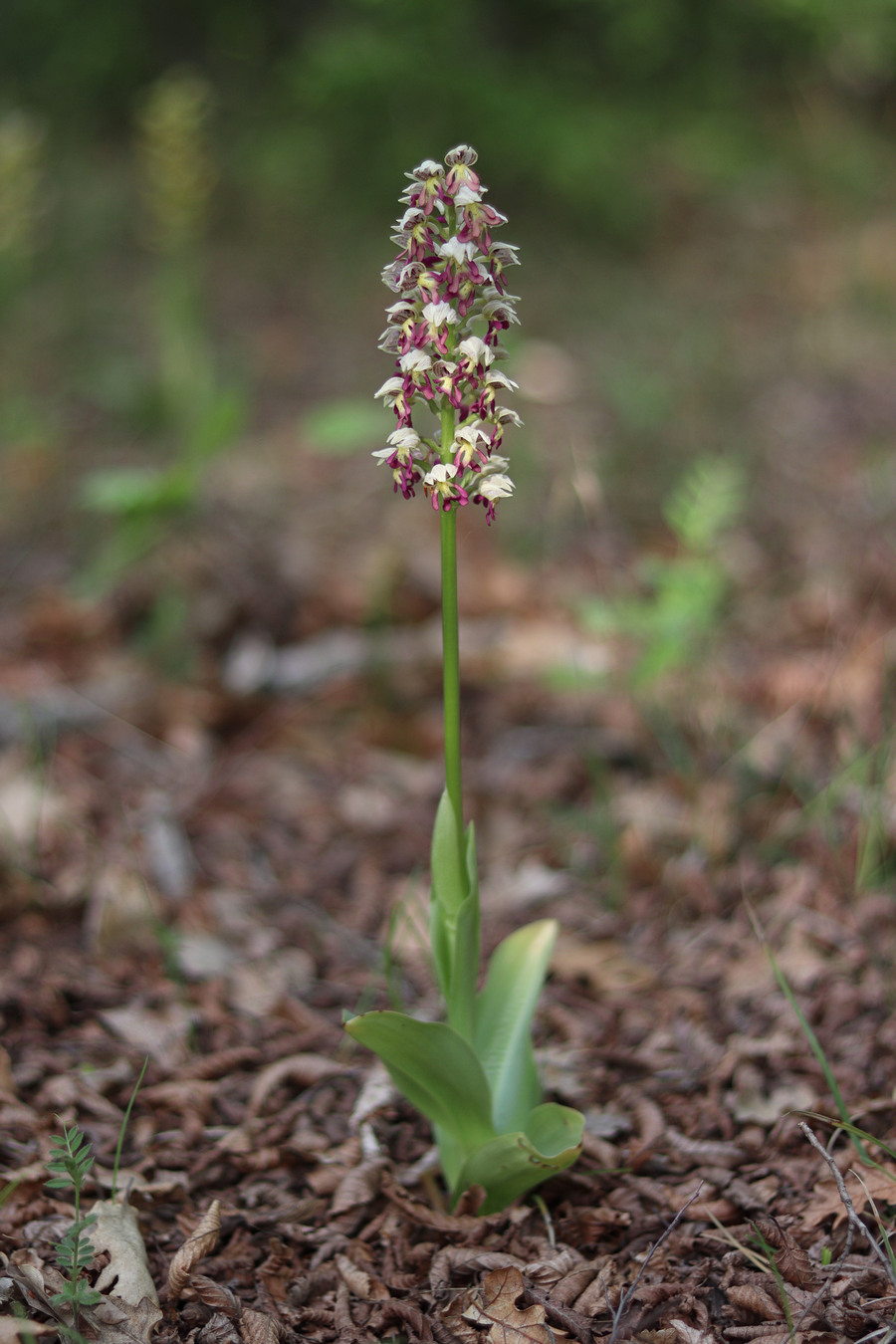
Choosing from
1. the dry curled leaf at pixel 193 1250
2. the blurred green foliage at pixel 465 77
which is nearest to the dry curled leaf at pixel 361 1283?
the dry curled leaf at pixel 193 1250

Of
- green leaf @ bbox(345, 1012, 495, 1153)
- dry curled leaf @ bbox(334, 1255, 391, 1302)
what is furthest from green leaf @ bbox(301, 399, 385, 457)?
dry curled leaf @ bbox(334, 1255, 391, 1302)

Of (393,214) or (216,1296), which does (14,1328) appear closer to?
(216,1296)

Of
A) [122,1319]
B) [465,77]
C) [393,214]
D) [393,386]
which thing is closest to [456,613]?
[393,386]

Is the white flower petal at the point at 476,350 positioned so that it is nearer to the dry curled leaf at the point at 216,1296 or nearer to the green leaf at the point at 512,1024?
the green leaf at the point at 512,1024

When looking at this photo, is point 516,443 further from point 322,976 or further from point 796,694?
point 322,976

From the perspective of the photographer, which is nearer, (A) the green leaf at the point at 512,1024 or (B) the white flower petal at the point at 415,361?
(B) the white flower petal at the point at 415,361

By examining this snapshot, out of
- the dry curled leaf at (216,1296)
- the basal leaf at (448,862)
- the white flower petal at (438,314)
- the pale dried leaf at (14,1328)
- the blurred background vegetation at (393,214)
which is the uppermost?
the blurred background vegetation at (393,214)

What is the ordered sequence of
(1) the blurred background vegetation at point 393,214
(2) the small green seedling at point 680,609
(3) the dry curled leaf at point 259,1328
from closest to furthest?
(3) the dry curled leaf at point 259,1328 → (2) the small green seedling at point 680,609 → (1) the blurred background vegetation at point 393,214
